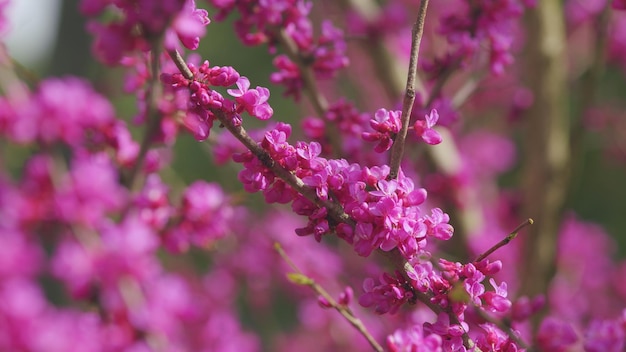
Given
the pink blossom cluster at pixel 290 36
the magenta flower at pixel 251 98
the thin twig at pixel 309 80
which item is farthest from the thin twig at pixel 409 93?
the thin twig at pixel 309 80

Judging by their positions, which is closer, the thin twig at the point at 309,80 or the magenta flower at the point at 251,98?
the magenta flower at the point at 251,98

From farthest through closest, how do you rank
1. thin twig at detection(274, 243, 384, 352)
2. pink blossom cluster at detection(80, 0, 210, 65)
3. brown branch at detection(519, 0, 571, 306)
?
brown branch at detection(519, 0, 571, 306)
thin twig at detection(274, 243, 384, 352)
pink blossom cluster at detection(80, 0, 210, 65)

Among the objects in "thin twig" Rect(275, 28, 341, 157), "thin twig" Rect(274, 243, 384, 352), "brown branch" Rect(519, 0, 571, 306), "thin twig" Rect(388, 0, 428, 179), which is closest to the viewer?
"thin twig" Rect(388, 0, 428, 179)

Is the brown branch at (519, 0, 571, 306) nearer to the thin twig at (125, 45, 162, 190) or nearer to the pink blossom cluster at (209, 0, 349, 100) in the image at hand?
the pink blossom cluster at (209, 0, 349, 100)

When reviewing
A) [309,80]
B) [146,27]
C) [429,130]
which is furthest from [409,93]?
[309,80]

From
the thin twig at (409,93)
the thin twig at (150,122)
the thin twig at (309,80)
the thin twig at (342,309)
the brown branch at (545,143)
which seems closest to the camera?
the thin twig at (409,93)

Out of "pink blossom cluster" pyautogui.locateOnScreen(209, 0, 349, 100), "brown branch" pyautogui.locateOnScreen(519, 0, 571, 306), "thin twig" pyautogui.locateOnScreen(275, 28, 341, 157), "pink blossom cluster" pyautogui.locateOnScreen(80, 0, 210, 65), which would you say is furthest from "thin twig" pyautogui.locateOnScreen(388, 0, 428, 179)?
"brown branch" pyautogui.locateOnScreen(519, 0, 571, 306)

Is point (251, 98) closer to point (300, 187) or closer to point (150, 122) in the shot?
point (300, 187)

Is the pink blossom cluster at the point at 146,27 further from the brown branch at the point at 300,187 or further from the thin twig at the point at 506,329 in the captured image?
the thin twig at the point at 506,329
